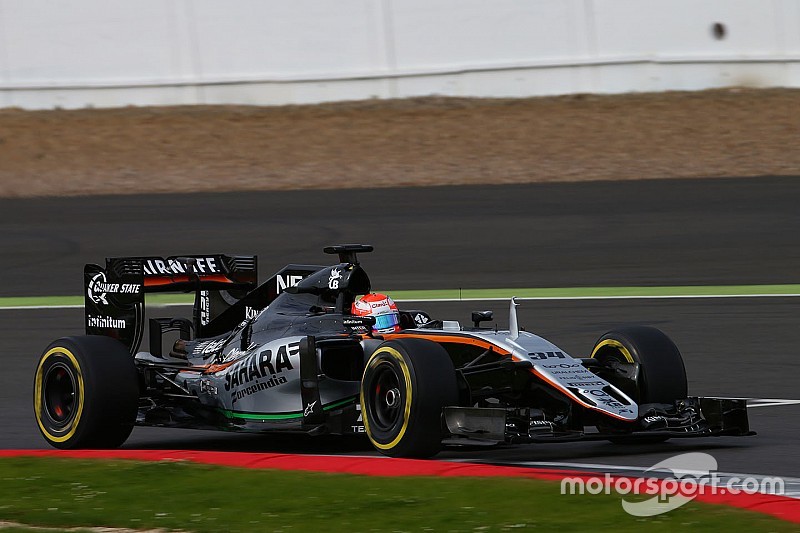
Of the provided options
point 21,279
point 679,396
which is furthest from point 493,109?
point 679,396

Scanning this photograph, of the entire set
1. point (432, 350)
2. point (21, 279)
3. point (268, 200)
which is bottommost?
point (432, 350)

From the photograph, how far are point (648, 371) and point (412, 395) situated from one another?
1759mm

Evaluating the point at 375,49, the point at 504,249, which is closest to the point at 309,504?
the point at 504,249

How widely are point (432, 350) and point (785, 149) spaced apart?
19318 mm

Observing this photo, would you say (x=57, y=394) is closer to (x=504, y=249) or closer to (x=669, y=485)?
(x=669, y=485)

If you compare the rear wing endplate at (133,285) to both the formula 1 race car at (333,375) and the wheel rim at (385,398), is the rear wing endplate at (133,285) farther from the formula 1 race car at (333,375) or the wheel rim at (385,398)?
the wheel rim at (385,398)

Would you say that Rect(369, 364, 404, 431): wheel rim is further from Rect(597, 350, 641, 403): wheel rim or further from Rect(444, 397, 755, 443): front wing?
Rect(597, 350, 641, 403): wheel rim

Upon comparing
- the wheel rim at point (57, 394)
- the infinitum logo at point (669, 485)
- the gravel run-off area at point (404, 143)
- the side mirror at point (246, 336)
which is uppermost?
the gravel run-off area at point (404, 143)

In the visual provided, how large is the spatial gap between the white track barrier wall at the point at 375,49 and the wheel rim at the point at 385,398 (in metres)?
23.2

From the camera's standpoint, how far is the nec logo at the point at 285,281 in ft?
37.9

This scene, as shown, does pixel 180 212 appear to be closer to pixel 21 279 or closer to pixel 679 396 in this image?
pixel 21 279

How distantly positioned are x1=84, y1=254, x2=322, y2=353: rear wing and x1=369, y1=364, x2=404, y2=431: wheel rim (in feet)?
6.72

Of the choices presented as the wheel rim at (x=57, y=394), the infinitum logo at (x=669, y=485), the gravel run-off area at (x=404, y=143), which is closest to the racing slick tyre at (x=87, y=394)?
the wheel rim at (x=57, y=394)

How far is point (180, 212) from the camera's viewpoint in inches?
984
